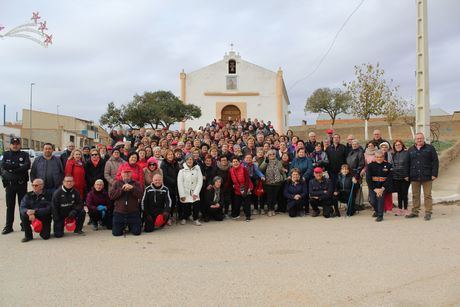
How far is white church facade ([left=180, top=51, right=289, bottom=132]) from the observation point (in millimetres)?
35906

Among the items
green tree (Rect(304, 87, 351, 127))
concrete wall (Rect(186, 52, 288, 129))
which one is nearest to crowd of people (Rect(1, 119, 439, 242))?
concrete wall (Rect(186, 52, 288, 129))

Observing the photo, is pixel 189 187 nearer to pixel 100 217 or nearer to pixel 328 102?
pixel 100 217

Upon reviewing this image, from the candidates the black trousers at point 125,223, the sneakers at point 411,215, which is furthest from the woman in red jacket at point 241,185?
the sneakers at point 411,215

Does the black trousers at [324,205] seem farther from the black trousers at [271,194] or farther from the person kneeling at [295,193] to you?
the black trousers at [271,194]

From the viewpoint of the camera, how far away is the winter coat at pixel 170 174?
8.45 meters

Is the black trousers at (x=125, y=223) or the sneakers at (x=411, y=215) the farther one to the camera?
the sneakers at (x=411, y=215)

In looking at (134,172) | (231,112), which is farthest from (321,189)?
(231,112)

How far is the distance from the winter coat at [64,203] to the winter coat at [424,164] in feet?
22.7

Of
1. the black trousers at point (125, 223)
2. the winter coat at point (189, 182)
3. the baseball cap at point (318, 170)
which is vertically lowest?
the black trousers at point (125, 223)

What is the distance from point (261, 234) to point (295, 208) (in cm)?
213

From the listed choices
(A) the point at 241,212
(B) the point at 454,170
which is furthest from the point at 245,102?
(A) the point at 241,212

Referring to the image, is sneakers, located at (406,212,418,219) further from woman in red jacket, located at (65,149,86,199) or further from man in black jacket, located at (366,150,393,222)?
woman in red jacket, located at (65,149,86,199)

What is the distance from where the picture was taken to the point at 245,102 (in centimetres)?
3647

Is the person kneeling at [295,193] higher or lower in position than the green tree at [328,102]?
lower
